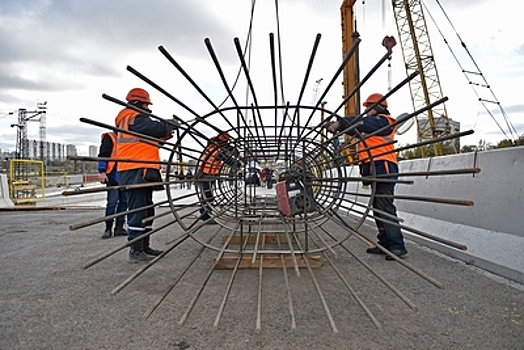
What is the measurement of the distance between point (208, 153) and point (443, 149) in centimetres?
2582

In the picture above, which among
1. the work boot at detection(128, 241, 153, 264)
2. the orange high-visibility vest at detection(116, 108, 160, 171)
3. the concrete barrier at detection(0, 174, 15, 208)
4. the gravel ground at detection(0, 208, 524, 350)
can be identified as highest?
the orange high-visibility vest at detection(116, 108, 160, 171)

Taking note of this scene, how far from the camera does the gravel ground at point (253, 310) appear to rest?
1.56m

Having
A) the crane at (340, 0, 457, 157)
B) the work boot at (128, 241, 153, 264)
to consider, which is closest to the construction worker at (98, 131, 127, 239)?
the work boot at (128, 241, 153, 264)

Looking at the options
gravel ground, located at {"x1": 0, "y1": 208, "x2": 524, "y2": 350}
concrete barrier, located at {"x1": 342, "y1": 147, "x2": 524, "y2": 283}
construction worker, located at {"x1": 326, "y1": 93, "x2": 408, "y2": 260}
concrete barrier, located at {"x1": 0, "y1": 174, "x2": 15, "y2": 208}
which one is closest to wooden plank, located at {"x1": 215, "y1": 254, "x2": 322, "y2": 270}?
gravel ground, located at {"x1": 0, "y1": 208, "x2": 524, "y2": 350}

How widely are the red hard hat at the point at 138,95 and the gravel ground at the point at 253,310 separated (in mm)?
1433

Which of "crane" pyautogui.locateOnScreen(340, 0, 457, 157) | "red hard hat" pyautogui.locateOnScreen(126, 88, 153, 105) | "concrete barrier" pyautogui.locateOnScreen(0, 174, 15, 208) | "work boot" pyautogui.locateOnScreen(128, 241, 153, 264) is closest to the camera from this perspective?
"work boot" pyautogui.locateOnScreen(128, 241, 153, 264)

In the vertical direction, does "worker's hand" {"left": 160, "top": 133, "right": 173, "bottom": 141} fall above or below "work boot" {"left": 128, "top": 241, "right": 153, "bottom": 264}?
above

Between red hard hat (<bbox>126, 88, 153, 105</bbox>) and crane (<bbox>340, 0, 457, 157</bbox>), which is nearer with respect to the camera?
red hard hat (<bbox>126, 88, 153, 105</bbox>)

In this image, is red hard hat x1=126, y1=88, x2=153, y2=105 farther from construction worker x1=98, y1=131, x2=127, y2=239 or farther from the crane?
the crane

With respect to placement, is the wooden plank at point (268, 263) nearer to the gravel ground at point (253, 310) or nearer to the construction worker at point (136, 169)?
the gravel ground at point (253, 310)

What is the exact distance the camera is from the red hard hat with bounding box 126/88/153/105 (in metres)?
3.20

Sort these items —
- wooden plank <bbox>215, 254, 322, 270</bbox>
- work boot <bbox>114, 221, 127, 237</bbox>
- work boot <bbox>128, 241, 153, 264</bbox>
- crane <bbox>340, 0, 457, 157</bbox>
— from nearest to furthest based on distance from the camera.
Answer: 1. wooden plank <bbox>215, 254, 322, 270</bbox>
2. work boot <bbox>128, 241, 153, 264</bbox>
3. work boot <bbox>114, 221, 127, 237</bbox>
4. crane <bbox>340, 0, 457, 157</bbox>

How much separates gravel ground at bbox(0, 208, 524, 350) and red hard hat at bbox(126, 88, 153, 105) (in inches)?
56.4

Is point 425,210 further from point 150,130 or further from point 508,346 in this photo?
point 150,130
